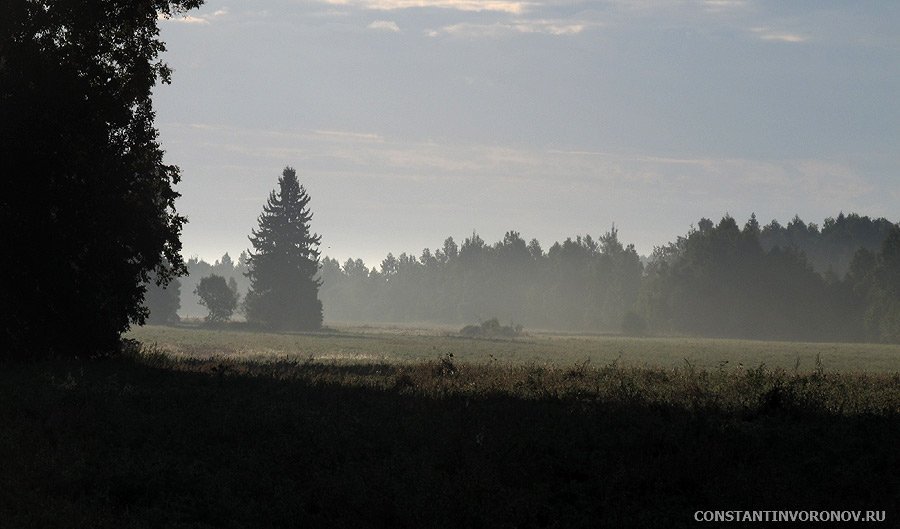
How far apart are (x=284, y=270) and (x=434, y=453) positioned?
84.0m

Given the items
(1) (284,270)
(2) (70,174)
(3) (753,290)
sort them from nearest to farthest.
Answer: (2) (70,174), (1) (284,270), (3) (753,290)

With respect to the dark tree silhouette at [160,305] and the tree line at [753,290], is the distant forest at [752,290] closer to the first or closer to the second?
the tree line at [753,290]

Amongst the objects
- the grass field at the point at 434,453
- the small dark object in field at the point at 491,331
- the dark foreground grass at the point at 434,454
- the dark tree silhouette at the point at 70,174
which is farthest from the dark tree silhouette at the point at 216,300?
the dark foreground grass at the point at 434,454

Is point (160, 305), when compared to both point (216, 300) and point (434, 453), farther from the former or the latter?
point (434, 453)

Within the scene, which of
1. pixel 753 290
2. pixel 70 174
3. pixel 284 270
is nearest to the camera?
pixel 70 174

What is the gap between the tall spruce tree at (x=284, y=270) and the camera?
94.2 m

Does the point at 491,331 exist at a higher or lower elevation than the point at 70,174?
lower

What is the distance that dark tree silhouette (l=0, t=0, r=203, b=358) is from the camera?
73.0 ft

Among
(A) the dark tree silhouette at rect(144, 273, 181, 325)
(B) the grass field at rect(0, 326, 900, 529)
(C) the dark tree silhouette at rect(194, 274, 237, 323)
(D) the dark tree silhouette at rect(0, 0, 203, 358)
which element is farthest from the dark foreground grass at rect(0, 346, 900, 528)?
(A) the dark tree silhouette at rect(144, 273, 181, 325)

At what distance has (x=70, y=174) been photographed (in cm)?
2289

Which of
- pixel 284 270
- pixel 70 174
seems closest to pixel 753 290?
pixel 284 270

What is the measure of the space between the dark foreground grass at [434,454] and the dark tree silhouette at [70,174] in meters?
5.87

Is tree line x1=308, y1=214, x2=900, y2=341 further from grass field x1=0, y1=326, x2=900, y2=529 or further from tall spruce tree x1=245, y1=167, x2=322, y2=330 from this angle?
grass field x1=0, y1=326, x2=900, y2=529

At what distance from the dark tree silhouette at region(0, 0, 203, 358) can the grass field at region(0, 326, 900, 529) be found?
5.10 m
